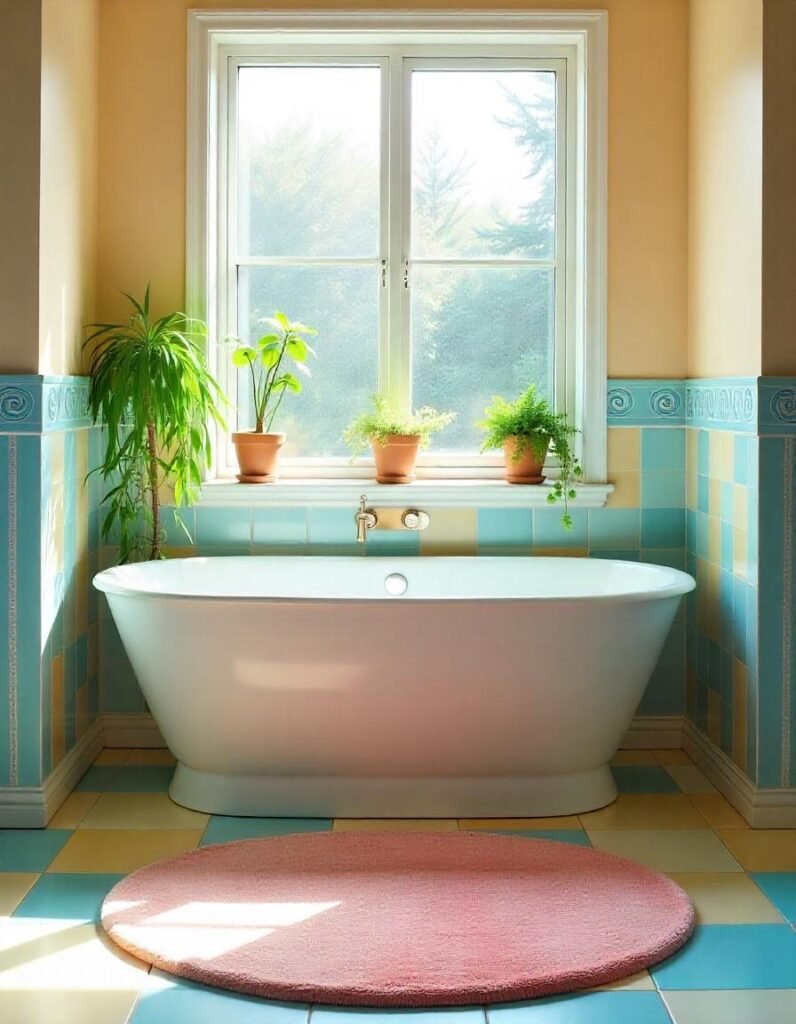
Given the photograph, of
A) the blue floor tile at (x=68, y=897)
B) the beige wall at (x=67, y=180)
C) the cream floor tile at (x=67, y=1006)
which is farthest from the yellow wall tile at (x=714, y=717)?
the beige wall at (x=67, y=180)

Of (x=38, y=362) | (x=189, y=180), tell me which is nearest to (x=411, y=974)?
(x=38, y=362)

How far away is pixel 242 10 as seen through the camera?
4.30 metres

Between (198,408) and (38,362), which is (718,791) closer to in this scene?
(198,408)

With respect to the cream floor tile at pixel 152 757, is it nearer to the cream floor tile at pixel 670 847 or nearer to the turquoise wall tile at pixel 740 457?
the cream floor tile at pixel 670 847

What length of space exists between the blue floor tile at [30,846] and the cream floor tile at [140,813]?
0.11m

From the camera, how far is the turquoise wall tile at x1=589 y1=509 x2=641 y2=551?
4418 mm

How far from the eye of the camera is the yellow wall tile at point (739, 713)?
376 centimetres

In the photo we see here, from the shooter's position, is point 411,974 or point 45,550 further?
point 45,550

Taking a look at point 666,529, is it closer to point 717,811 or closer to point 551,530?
point 551,530

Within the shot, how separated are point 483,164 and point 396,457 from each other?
Answer: 1.09 meters

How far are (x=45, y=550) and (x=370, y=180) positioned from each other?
1.79m

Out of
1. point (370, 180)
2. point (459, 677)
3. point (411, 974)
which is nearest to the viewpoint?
point (411, 974)

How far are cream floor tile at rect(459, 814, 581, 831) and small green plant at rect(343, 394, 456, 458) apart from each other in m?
1.35

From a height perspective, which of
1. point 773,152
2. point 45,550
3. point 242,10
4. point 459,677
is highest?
point 242,10
